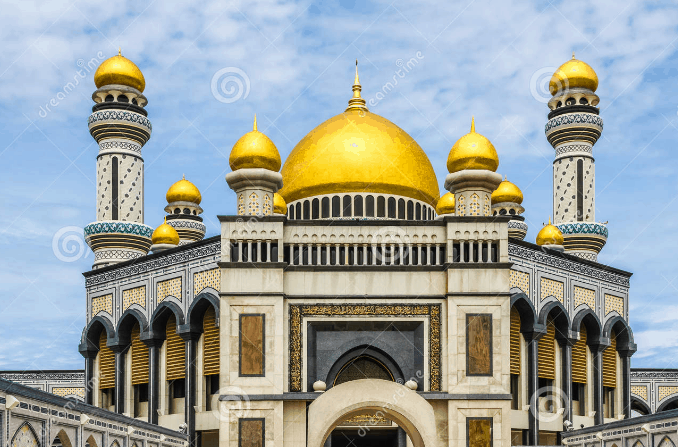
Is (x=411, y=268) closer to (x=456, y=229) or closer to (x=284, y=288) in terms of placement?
(x=456, y=229)

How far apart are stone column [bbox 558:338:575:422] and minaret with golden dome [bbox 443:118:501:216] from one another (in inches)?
407

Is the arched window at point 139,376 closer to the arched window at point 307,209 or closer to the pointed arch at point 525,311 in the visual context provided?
the arched window at point 307,209

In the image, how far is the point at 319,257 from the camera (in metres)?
21.8

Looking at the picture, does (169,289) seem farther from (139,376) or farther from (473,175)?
(473,175)

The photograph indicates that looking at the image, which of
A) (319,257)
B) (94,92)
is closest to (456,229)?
(319,257)

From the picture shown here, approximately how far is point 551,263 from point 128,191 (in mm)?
14565

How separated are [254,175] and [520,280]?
11.4 meters

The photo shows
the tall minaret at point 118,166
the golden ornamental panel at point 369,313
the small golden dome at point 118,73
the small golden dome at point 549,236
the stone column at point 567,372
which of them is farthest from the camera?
the small golden dome at point 118,73

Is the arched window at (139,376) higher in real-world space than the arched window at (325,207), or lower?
lower

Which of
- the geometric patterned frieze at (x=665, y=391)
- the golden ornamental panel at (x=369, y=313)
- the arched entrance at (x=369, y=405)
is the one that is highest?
the golden ornamental panel at (x=369, y=313)

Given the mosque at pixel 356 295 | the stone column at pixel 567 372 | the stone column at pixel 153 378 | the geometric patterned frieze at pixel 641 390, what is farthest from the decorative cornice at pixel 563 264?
the stone column at pixel 153 378

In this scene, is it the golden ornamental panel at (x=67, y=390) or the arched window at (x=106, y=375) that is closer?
the arched window at (x=106, y=375)

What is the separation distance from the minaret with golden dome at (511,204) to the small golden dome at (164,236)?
12456 mm

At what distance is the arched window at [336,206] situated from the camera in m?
29.5
